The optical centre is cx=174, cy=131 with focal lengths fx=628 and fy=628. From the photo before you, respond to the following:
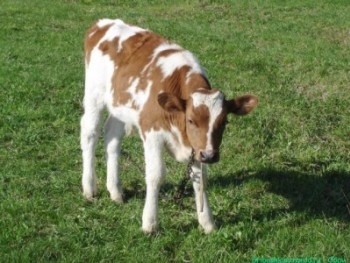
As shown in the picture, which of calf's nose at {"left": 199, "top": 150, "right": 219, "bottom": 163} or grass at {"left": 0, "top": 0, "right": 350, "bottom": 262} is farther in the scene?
grass at {"left": 0, "top": 0, "right": 350, "bottom": 262}

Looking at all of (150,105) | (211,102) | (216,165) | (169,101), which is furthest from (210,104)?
(216,165)

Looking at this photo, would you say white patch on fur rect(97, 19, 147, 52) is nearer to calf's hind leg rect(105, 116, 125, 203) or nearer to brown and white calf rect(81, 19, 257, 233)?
brown and white calf rect(81, 19, 257, 233)

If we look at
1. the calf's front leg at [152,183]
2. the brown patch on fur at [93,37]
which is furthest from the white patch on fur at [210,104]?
the brown patch on fur at [93,37]

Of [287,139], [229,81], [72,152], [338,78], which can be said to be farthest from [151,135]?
[338,78]

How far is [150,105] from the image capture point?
616cm

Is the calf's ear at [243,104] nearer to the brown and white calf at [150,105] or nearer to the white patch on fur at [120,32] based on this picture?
the brown and white calf at [150,105]

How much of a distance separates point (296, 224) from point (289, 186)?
3.50ft

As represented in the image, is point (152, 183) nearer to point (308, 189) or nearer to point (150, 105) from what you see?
point (150, 105)

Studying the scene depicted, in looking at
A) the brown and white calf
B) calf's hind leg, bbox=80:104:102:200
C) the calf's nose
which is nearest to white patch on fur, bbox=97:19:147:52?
the brown and white calf

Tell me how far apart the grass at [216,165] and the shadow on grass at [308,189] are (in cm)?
1

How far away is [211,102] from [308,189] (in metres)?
2.48

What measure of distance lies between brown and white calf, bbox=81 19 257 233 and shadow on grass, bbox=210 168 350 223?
1177 millimetres

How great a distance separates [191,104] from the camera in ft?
18.0

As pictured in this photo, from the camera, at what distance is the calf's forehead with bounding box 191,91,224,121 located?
5.38 meters
